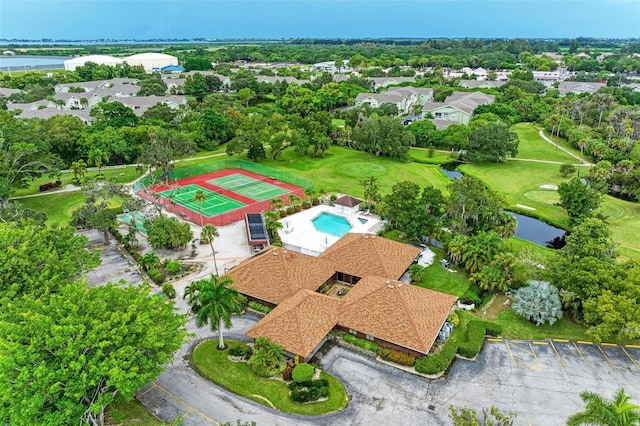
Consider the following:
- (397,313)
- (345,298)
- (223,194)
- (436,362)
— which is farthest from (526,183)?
(436,362)

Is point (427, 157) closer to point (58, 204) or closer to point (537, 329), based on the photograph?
point (537, 329)

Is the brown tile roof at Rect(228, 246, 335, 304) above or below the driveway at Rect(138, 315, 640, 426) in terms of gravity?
above

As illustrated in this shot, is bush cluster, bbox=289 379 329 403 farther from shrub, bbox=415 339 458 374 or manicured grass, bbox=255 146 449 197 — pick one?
manicured grass, bbox=255 146 449 197

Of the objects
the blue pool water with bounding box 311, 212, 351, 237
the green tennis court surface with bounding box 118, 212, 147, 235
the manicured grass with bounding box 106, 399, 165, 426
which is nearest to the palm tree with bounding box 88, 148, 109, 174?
the green tennis court surface with bounding box 118, 212, 147, 235

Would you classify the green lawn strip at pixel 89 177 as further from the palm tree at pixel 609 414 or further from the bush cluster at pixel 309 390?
the palm tree at pixel 609 414

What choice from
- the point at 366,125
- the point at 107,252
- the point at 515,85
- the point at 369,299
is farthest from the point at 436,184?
the point at 515,85

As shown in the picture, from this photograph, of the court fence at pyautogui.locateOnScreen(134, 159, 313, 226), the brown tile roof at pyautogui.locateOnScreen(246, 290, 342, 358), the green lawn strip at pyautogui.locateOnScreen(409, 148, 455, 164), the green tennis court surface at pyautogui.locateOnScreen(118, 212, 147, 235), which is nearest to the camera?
the brown tile roof at pyautogui.locateOnScreen(246, 290, 342, 358)

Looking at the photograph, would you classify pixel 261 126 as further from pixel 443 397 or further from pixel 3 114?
pixel 443 397
